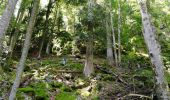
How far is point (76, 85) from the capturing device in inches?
547

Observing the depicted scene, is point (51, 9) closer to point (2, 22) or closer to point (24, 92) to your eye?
point (24, 92)

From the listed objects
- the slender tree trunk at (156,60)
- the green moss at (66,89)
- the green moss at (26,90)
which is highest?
the slender tree trunk at (156,60)

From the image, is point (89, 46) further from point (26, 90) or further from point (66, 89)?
point (26, 90)

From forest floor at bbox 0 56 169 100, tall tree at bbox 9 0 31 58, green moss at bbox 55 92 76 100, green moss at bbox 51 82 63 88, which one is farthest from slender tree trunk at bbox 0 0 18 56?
tall tree at bbox 9 0 31 58

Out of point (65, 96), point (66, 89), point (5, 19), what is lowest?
point (65, 96)

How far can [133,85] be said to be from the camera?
40.8 ft

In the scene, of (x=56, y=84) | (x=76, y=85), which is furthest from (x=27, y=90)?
(x=76, y=85)

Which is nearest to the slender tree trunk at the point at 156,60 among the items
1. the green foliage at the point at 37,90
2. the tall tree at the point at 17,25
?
the green foliage at the point at 37,90

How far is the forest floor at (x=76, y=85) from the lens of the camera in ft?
38.7

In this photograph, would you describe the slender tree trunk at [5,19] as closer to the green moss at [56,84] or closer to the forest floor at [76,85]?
the forest floor at [76,85]

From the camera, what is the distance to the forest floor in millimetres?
11784

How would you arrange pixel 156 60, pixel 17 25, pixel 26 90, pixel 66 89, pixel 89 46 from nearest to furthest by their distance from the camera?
pixel 156 60
pixel 26 90
pixel 66 89
pixel 89 46
pixel 17 25

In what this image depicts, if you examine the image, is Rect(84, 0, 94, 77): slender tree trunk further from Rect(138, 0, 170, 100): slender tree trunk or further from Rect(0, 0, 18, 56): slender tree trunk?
Rect(0, 0, 18, 56): slender tree trunk

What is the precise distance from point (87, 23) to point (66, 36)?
12174 mm
